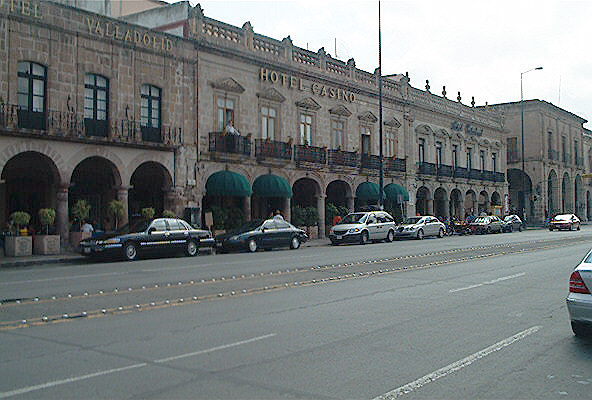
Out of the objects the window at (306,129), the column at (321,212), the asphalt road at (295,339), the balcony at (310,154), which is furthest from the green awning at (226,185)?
the asphalt road at (295,339)

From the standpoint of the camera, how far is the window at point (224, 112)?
106ft

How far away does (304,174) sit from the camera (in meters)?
37.2

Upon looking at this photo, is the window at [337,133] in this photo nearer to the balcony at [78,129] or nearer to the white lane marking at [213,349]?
the balcony at [78,129]

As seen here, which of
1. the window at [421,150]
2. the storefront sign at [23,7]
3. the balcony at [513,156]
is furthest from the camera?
the balcony at [513,156]

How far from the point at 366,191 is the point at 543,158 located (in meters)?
40.1

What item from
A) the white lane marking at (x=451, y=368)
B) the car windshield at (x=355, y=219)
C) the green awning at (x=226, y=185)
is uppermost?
the green awning at (x=226, y=185)

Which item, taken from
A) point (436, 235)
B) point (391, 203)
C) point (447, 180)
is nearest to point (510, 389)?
point (436, 235)

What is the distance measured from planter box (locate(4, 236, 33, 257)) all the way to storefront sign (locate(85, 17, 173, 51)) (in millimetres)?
9362

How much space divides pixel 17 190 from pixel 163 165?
635 cm

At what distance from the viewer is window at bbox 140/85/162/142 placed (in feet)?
94.9

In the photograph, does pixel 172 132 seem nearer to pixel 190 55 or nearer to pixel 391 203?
pixel 190 55

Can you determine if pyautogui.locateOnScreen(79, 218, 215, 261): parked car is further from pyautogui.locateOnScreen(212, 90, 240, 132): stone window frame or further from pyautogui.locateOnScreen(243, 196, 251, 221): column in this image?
pyautogui.locateOnScreen(212, 90, 240, 132): stone window frame

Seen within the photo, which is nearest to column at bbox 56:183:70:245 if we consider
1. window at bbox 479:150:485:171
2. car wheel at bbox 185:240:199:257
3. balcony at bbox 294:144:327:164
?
car wheel at bbox 185:240:199:257

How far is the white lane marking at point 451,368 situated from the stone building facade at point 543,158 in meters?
64.9
